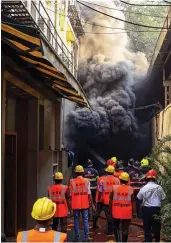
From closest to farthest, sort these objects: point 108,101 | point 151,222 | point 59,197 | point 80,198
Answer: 1. point 151,222
2. point 59,197
3. point 80,198
4. point 108,101

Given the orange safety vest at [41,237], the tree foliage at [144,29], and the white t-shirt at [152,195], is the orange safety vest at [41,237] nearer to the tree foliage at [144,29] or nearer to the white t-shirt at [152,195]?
the white t-shirt at [152,195]

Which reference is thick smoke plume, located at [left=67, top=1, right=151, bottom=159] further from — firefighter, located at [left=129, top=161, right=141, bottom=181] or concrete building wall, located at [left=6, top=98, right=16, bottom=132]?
concrete building wall, located at [left=6, top=98, right=16, bottom=132]

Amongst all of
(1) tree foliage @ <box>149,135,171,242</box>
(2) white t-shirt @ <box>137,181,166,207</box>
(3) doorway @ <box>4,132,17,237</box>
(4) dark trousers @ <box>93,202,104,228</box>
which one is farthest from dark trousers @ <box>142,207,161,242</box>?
(3) doorway @ <box>4,132,17,237</box>

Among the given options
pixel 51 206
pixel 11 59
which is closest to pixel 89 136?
pixel 11 59

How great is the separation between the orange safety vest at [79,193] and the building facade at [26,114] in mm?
1395

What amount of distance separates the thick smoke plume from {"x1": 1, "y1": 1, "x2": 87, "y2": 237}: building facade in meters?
9.37

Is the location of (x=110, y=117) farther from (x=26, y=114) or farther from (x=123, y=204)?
(x=123, y=204)

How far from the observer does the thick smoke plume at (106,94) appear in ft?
75.1

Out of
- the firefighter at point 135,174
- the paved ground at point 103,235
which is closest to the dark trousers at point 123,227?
the paved ground at point 103,235

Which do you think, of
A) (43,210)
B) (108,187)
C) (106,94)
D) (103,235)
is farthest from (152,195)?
(106,94)

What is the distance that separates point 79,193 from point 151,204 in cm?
202

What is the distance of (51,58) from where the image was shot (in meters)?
6.36

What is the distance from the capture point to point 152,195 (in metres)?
7.83

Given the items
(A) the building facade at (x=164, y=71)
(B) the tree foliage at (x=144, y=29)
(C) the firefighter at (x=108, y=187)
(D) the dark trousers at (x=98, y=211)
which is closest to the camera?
(C) the firefighter at (x=108, y=187)
